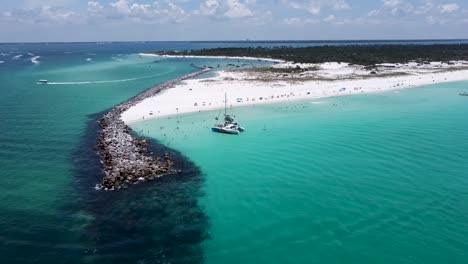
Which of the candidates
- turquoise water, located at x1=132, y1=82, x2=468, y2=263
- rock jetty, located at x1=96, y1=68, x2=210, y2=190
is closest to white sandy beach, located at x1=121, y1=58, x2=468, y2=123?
turquoise water, located at x1=132, y1=82, x2=468, y2=263

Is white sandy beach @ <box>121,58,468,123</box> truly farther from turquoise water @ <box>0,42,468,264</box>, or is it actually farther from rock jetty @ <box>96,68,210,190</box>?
turquoise water @ <box>0,42,468,264</box>

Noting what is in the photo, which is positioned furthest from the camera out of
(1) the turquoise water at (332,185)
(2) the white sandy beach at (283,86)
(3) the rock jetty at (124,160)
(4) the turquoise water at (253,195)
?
(2) the white sandy beach at (283,86)

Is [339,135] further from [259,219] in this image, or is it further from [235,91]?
[235,91]

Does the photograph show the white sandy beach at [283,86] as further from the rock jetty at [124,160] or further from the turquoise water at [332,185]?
→ the rock jetty at [124,160]

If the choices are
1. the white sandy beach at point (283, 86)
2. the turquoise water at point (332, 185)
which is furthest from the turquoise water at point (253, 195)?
the white sandy beach at point (283, 86)

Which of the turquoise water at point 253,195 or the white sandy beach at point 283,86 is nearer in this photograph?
the turquoise water at point 253,195

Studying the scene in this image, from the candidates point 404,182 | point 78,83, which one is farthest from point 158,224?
point 78,83

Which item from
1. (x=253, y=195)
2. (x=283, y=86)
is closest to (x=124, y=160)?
(x=253, y=195)
